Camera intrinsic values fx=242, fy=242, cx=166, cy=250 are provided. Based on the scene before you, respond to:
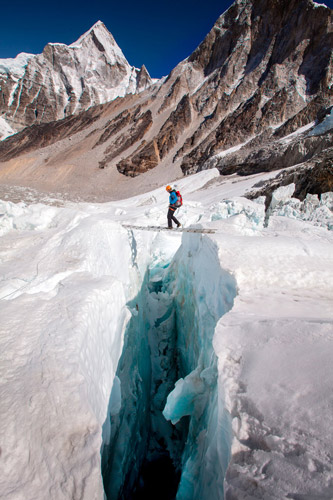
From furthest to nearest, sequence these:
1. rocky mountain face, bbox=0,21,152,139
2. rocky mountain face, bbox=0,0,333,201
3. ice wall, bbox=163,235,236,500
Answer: rocky mountain face, bbox=0,21,152,139, rocky mountain face, bbox=0,0,333,201, ice wall, bbox=163,235,236,500

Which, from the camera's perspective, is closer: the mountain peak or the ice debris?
the ice debris

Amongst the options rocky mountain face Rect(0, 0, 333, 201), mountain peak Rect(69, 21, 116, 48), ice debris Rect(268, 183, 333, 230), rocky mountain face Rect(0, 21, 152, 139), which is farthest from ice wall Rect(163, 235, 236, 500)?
mountain peak Rect(69, 21, 116, 48)

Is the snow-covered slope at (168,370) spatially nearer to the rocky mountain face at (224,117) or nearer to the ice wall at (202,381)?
the ice wall at (202,381)

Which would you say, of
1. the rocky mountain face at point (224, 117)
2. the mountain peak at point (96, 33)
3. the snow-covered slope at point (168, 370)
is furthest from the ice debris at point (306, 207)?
the mountain peak at point (96, 33)

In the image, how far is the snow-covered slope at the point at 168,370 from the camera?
1265mm

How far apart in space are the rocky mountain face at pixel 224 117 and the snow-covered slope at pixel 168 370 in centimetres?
1606

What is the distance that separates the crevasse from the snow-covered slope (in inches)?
1.0

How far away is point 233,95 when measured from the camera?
32.8 metres

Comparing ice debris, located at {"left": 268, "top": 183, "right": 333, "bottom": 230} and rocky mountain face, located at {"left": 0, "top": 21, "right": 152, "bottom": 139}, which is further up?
rocky mountain face, located at {"left": 0, "top": 21, "right": 152, "bottom": 139}

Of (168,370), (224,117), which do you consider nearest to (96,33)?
(224,117)

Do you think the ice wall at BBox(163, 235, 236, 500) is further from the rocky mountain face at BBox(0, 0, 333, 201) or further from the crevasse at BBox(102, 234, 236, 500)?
the rocky mountain face at BBox(0, 0, 333, 201)

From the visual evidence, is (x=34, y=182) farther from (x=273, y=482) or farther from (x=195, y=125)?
(x=273, y=482)

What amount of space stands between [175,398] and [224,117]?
36450mm

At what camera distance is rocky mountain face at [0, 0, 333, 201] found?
72.7 feet
